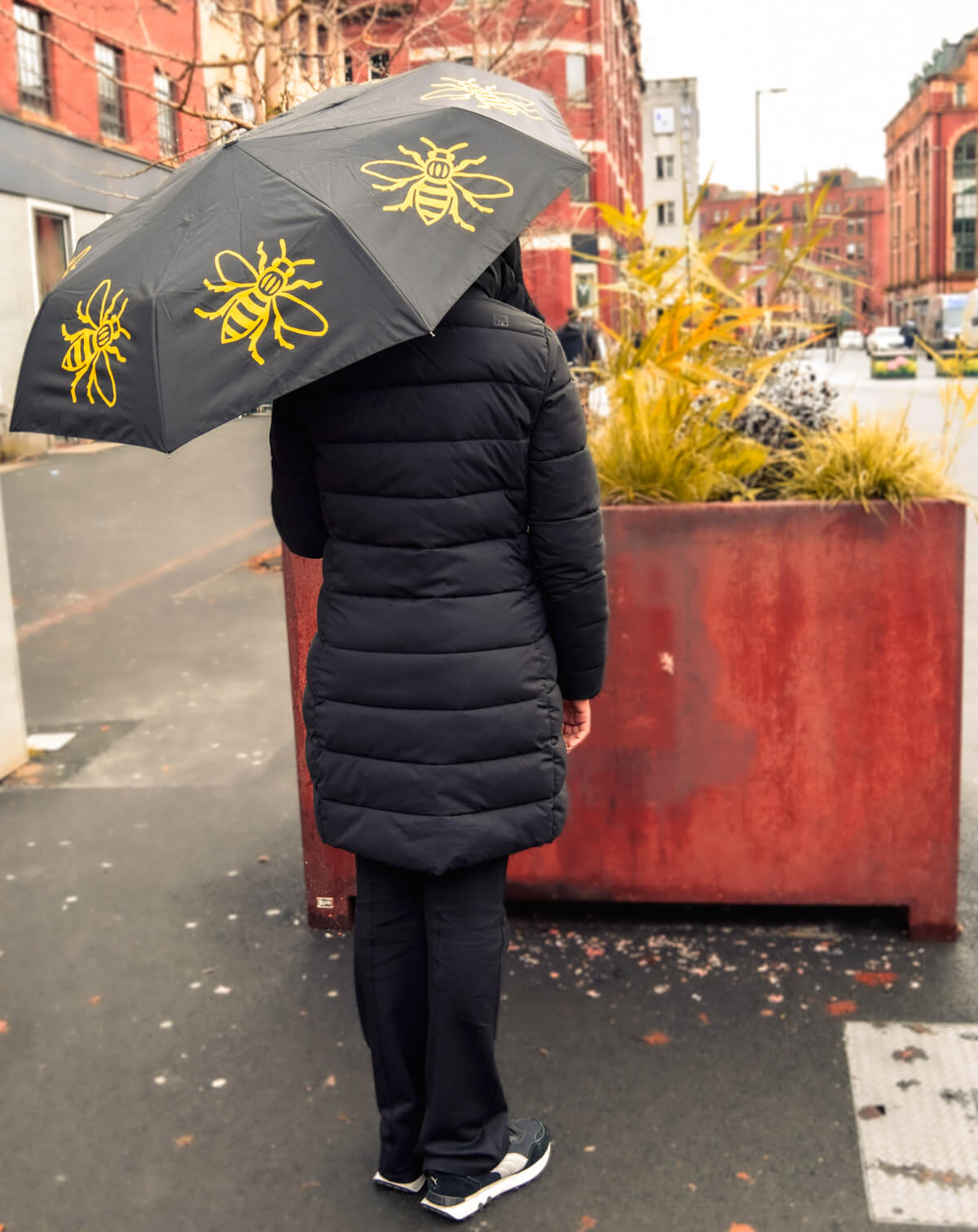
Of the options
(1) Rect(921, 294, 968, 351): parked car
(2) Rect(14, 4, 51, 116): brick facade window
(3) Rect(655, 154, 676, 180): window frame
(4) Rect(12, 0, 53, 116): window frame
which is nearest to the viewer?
(4) Rect(12, 0, 53, 116): window frame

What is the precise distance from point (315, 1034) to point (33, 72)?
7859mm

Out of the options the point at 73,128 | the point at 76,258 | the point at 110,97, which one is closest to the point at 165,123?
the point at 110,97

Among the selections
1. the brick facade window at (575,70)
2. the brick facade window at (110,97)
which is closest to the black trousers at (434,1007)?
the brick facade window at (110,97)

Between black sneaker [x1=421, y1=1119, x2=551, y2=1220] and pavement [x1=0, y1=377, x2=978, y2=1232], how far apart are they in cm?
4

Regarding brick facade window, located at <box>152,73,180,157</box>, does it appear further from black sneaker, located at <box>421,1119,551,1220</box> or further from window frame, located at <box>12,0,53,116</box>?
black sneaker, located at <box>421,1119,551,1220</box>

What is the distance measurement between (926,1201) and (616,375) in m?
2.39

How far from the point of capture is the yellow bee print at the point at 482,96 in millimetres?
2365

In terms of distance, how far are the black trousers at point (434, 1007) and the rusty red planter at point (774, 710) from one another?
120 cm

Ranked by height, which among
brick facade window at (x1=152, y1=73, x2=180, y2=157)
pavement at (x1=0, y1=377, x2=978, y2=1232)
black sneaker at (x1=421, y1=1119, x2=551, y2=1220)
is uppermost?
brick facade window at (x1=152, y1=73, x2=180, y2=157)

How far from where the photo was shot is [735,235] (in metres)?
3.82

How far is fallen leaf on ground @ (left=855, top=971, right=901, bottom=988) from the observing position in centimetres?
342

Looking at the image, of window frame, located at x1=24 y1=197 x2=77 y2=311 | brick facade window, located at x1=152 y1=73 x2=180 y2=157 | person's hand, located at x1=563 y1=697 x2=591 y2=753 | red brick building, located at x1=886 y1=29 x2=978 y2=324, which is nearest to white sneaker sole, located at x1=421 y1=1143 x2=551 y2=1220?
person's hand, located at x1=563 y1=697 x2=591 y2=753

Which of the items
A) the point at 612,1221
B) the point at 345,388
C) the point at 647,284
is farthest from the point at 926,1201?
the point at 647,284

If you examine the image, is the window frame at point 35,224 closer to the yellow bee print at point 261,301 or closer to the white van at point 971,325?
the yellow bee print at point 261,301
